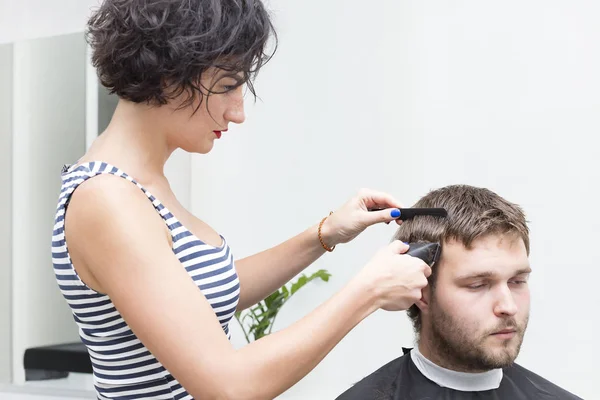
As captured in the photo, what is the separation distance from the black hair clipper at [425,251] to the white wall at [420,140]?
1.24m

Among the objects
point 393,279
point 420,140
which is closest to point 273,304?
point 420,140

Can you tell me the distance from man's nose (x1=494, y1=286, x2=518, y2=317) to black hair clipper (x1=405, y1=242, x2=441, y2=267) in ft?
0.64

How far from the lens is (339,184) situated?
132 inches

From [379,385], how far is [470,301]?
1.42 ft

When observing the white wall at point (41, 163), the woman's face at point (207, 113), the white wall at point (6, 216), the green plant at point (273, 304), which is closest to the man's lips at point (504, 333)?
the woman's face at point (207, 113)

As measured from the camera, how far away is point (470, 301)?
1.90 meters

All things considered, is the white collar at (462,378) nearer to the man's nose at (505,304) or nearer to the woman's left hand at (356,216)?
the man's nose at (505,304)

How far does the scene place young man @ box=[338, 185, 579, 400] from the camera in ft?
6.17

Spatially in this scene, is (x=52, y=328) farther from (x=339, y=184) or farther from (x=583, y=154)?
(x=583, y=154)

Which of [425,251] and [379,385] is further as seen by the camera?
[379,385]

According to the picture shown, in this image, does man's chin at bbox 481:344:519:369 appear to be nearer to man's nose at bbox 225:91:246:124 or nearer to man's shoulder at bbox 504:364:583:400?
man's shoulder at bbox 504:364:583:400

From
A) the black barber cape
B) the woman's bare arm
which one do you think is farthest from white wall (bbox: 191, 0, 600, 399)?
the woman's bare arm

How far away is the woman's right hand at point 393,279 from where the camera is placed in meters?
1.35

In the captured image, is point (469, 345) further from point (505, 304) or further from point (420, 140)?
point (420, 140)
